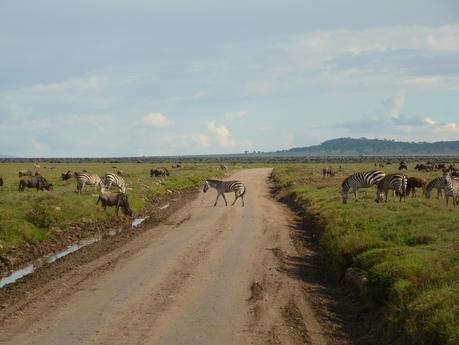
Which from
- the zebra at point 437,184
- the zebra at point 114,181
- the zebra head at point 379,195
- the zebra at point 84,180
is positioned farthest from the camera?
the zebra at point 114,181

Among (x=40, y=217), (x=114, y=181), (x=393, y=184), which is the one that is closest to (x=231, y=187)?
(x=114, y=181)

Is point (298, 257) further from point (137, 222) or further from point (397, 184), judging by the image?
point (397, 184)

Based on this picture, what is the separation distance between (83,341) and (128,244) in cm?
1253

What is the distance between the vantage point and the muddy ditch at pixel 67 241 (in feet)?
68.0

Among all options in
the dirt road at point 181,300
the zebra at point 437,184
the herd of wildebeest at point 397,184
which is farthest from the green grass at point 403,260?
the zebra at point 437,184

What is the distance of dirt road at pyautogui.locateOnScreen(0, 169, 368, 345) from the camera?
11.6 metres

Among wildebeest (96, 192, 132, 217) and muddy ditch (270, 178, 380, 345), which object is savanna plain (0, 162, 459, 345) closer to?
muddy ditch (270, 178, 380, 345)

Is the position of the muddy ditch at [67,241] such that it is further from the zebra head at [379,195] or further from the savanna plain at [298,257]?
the zebra head at [379,195]

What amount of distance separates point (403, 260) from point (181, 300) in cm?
613

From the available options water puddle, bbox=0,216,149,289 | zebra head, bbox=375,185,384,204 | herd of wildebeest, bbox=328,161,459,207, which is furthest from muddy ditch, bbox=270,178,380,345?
herd of wildebeest, bbox=328,161,459,207

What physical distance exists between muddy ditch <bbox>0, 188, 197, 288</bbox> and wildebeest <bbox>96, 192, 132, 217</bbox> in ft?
1.83

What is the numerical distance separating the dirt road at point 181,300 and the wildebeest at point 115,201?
967 centimetres

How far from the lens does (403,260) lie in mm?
15109

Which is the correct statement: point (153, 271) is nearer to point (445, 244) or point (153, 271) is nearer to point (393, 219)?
point (445, 244)
